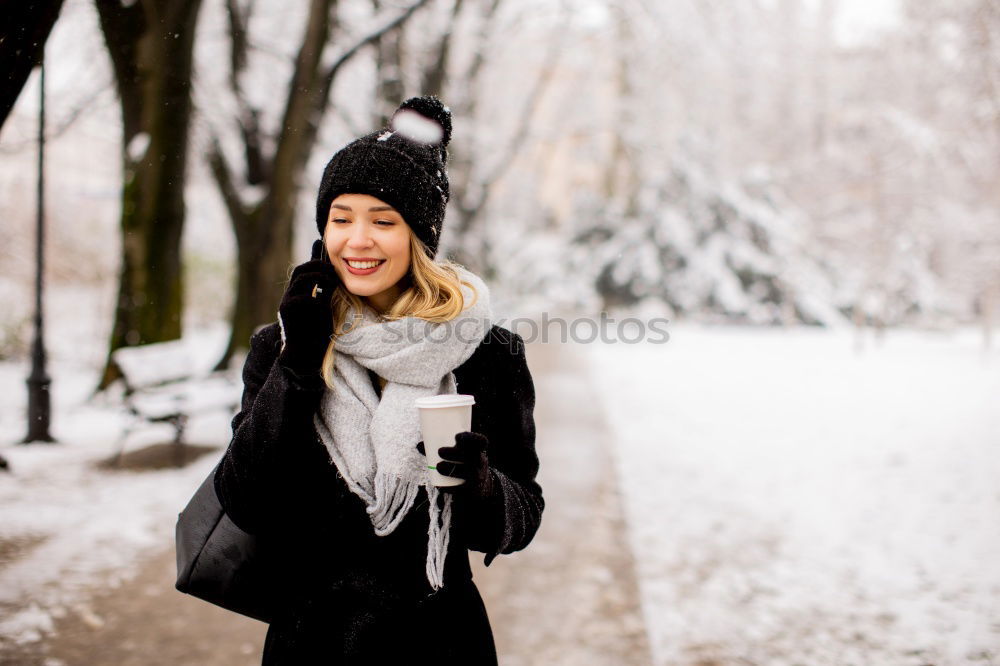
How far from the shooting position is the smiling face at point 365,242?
1.76 meters

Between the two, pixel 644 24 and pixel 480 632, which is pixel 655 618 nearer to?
pixel 480 632

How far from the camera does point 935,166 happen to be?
17.8 metres

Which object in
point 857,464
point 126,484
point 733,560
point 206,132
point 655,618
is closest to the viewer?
point 655,618

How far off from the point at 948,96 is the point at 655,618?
1398 centimetres

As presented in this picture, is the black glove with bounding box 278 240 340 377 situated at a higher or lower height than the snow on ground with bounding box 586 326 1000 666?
higher

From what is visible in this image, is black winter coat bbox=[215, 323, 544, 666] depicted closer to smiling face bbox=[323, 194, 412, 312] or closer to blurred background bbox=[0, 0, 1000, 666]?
smiling face bbox=[323, 194, 412, 312]

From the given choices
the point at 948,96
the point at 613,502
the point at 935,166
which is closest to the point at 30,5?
the point at 613,502

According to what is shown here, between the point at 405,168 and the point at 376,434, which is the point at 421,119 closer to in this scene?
the point at 405,168

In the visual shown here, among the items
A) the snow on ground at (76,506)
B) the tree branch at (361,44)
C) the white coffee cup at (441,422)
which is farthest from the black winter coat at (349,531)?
the tree branch at (361,44)

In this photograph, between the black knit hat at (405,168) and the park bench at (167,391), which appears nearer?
the black knit hat at (405,168)

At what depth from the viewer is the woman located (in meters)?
1.67

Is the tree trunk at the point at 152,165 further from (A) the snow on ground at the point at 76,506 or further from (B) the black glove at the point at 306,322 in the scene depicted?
(B) the black glove at the point at 306,322

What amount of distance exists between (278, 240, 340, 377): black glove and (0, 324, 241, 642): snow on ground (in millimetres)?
3085

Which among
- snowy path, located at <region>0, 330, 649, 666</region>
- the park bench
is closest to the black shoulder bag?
snowy path, located at <region>0, 330, 649, 666</region>
